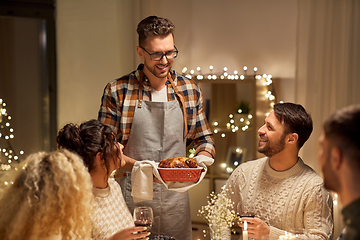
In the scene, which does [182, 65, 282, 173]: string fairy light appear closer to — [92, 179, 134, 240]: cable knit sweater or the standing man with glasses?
the standing man with glasses

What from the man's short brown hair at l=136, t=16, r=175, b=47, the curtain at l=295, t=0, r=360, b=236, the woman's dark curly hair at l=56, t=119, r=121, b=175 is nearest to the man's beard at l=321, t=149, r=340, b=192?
the woman's dark curly hair at l=56, t=119, r=121, b=175

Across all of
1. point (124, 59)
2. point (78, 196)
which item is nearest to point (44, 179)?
point (78, 196)

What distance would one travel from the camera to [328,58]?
12.2 feet

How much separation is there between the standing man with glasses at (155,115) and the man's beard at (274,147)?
337mm

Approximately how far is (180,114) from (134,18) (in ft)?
5.83

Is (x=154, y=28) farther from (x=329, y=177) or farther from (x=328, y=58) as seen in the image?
(x=328, y=58)

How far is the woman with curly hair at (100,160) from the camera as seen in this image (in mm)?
1799

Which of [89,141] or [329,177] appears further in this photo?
[89,141]

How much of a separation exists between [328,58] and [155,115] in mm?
2183

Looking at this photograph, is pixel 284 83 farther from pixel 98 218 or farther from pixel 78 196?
pixel 78 196

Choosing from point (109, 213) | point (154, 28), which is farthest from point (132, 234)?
point (154, 28)

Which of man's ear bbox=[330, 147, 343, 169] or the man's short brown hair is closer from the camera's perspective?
man's ear bbox=[330, 147, 343, 169]

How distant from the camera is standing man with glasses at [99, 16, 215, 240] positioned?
2246mm

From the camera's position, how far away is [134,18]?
3.81 m
